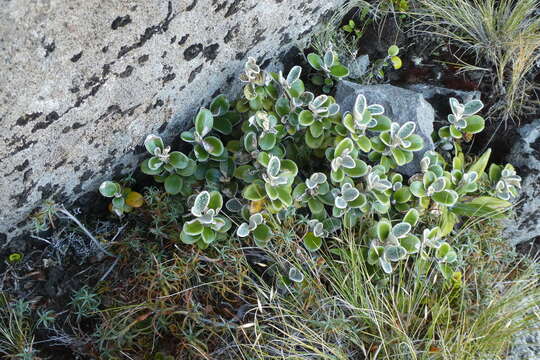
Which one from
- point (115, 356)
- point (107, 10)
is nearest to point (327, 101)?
point (107, 10)

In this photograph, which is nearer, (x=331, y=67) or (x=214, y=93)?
(x=214, y=93)

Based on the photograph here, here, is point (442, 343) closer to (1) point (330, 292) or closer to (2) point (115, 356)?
(1) point (330, 292)

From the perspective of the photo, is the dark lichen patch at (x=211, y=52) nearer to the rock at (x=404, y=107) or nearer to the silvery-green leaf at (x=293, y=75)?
the silvery-green leaf at (x=293, y=75)

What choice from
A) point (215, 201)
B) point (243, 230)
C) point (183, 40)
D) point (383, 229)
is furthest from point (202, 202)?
point (383, 229)

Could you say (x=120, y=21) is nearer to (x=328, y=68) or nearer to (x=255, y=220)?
(x=255, y=220)

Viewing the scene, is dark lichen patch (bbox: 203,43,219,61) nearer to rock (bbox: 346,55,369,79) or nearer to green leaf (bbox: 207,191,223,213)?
green leaf (bbox: 207,191,223,213)

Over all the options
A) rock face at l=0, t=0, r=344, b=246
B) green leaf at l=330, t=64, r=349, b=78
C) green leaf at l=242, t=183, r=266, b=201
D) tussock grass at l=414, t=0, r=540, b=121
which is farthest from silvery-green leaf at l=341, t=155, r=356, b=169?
tussock grass at l=414, t=0, r=540, b=121
